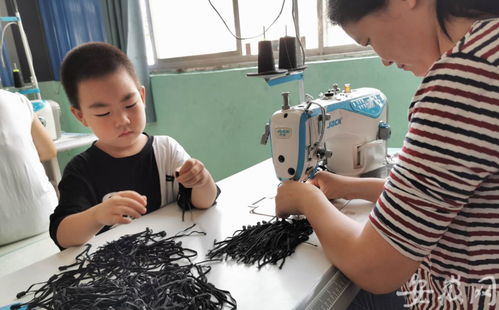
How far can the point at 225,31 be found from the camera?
2.52m

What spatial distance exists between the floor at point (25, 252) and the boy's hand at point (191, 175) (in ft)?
2.79

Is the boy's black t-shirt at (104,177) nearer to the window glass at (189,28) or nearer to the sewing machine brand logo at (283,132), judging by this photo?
the sewing machine brand logo at (283,132)

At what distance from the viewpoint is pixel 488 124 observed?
0.47 meters

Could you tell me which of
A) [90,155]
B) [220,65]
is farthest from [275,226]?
[220,65]

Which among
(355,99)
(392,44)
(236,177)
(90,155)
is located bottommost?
(236,177)

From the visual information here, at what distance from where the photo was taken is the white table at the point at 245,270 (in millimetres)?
606

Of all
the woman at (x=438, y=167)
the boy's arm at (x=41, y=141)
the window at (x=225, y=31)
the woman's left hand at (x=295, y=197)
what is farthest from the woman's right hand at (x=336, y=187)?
the boy's arm at (x=41, y=141)

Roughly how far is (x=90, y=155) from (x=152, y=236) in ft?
1.35

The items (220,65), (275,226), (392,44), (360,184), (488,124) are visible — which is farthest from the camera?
(220,65)

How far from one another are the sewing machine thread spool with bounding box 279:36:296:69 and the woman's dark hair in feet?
0.97

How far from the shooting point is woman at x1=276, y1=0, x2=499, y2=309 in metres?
0.47

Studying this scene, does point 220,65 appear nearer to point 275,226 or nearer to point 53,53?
point 53,53

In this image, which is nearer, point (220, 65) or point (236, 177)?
point (236, 177)

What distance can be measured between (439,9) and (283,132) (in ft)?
1.31
